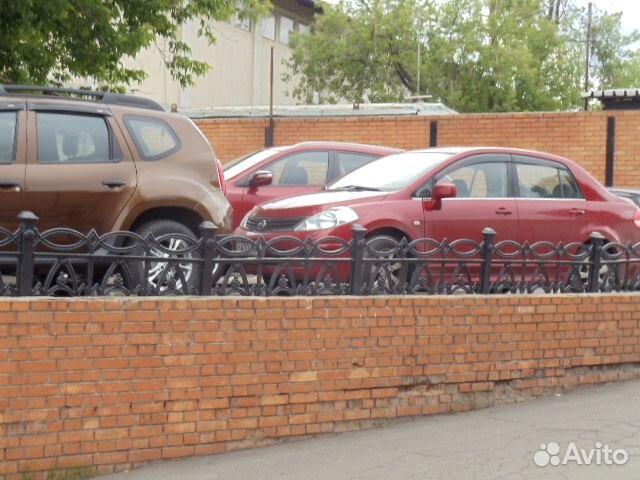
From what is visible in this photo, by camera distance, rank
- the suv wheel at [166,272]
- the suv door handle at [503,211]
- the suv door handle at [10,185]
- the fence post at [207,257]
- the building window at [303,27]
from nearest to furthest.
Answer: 1. the suv wheel at [166,272]
2. the fence post at [207,257]
3. the suv door handle at [10,185]
4. the suv door handle at [503,211]
5. the building window at [303,27]

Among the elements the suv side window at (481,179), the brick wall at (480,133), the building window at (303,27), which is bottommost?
the suv side window at (481,179)

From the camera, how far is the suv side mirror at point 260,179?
1141 centimetres

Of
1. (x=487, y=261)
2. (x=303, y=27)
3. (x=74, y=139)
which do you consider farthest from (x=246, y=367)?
(x=303, y=27)

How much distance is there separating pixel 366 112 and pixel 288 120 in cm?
172

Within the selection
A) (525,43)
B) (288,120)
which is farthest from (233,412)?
(525,43)

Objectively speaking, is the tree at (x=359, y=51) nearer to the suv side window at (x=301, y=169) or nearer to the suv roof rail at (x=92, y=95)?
the suv side window at (x=301, y=169)

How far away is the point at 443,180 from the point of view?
9.37 meters

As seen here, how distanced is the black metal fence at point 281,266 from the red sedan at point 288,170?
3212 mm

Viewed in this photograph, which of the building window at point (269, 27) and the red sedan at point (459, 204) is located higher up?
the building window at point (269, 27)

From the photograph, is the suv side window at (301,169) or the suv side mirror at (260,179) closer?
the suv side mirror at (260,179)

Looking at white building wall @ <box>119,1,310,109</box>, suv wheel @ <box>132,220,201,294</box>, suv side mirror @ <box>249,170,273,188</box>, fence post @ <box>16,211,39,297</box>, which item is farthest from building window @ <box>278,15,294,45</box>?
fence post @ <box>16,211,39,297</box>

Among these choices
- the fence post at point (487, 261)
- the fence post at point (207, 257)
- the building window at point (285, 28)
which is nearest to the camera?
the fence post at point (207, 257)

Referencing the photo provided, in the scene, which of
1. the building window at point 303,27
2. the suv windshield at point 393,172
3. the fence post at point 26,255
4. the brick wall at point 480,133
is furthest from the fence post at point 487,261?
the building window at point 303,27

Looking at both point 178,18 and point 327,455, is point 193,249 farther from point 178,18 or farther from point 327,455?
point 178,18
